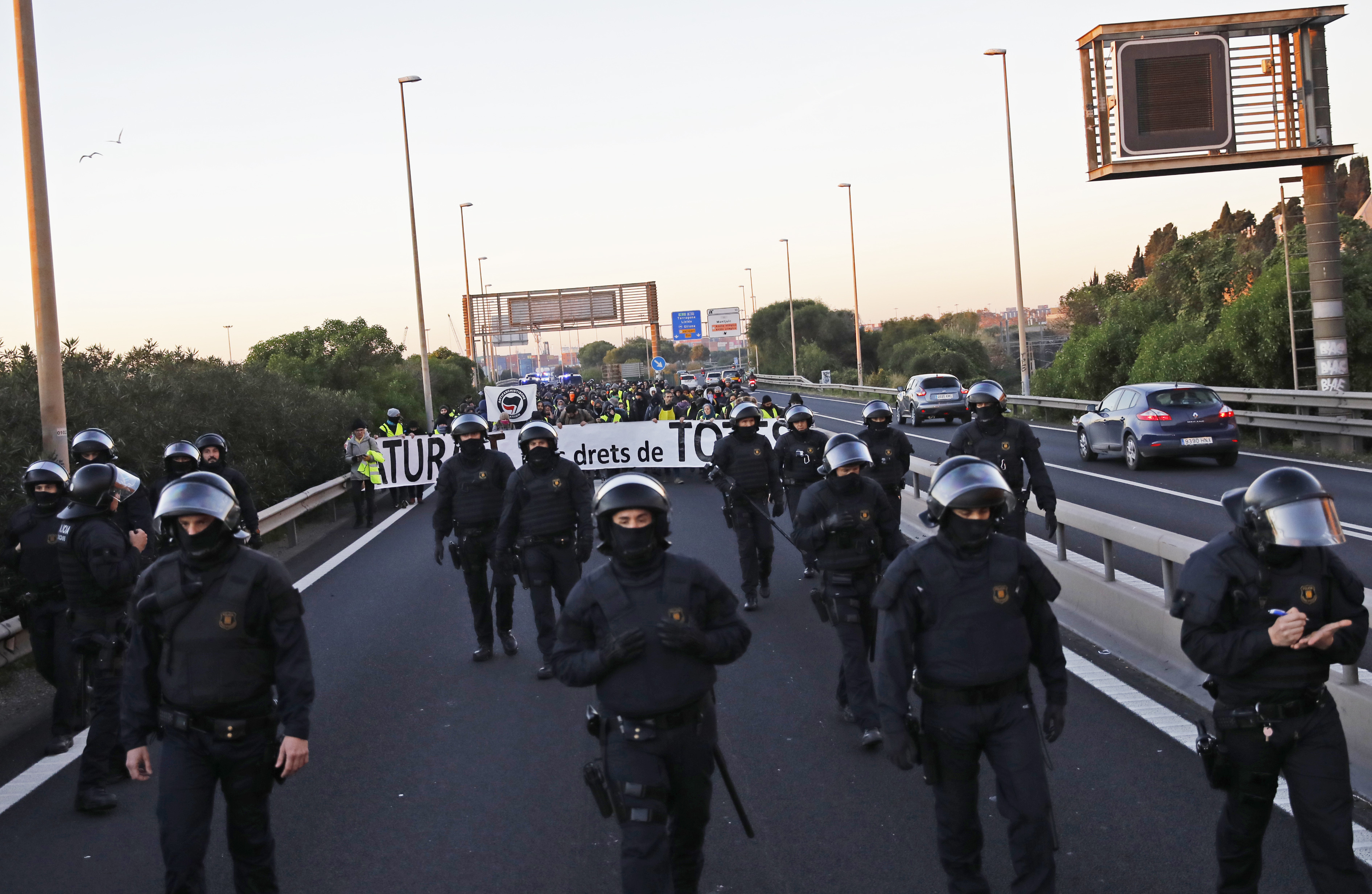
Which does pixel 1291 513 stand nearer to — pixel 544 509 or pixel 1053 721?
pixel 1053 721

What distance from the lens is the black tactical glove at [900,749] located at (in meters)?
4.55

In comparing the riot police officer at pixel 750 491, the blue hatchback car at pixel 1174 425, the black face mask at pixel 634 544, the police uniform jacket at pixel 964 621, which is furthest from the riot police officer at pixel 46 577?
the blue hatchback car at pixel 1174 425

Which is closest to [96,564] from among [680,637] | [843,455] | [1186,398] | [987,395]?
[680,637]

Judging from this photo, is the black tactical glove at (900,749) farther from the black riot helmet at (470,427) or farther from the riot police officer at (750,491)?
the riot police officer at (750,491)

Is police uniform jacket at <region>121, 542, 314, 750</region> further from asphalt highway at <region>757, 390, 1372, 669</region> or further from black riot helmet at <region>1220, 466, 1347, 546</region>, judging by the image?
asphalt highway at <region>757, 390, 1372, 669</region>

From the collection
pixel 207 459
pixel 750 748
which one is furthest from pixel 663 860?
pixel 207 459

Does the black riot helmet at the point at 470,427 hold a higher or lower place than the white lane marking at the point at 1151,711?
higher

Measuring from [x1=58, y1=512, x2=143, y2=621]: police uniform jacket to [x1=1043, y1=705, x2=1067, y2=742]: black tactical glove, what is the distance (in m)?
4.50

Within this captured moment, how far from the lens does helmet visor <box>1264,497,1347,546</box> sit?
4.25 m

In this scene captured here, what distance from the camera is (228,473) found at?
994 centimetres

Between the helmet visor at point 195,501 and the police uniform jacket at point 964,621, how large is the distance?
2449 mm

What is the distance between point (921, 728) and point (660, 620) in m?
1.04

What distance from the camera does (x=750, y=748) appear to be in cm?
705

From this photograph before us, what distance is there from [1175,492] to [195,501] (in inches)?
634
